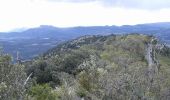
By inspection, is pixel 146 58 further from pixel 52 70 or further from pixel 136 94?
pixel 136 94

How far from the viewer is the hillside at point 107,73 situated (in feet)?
125

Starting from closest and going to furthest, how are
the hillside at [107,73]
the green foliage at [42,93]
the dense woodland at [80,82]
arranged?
1. the dense woodland at [80,82]
2. the hillside at [107,73]
3. the green foliage at [42,93]

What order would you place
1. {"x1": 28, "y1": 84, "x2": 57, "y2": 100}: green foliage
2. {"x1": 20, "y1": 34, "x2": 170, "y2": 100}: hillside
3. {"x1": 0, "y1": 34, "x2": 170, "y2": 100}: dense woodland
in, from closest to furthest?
{"x1": 0, "y1": 34, "x2": 170, "y2": 100}: dense woodland < {"x1": 20, "y1": 34, "x2": 170, "y2": 100}: hillside < {"x1": 28, "y1": 84, "x2": 57, "y2": 100}: green foliage

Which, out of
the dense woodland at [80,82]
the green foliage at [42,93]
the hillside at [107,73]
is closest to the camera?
the dense woodland at [80,82]

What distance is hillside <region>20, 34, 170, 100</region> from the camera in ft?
125

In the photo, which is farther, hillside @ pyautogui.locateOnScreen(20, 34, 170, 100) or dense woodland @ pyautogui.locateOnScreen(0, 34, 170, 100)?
hillside @ pyautogui.locateOnScreen(20, 34, 170, 100)

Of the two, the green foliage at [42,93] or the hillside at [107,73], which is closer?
the hillside at [107,73]

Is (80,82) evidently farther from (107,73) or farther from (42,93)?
(107,73)

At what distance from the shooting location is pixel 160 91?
56750 millimetres

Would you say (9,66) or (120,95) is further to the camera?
(120,95)

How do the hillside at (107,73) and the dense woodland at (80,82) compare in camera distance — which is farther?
the hillside at (107,73)

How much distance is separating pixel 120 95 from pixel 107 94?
1107 millimetres

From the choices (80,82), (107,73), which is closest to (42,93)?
(80,82)

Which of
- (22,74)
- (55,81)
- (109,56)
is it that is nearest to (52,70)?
(55,81)
